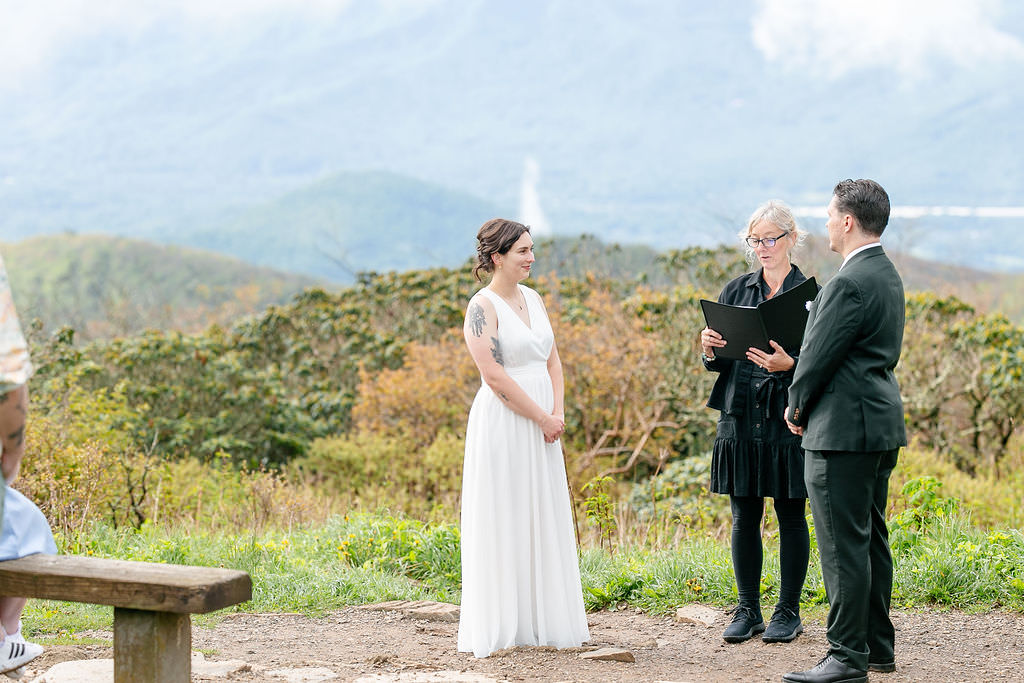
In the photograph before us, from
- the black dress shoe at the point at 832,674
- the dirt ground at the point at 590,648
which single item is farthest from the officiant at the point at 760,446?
the black dress shoe at the point at 832,674

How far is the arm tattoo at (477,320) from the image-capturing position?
15.7ft

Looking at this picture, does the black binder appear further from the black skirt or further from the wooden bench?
the wooden bench

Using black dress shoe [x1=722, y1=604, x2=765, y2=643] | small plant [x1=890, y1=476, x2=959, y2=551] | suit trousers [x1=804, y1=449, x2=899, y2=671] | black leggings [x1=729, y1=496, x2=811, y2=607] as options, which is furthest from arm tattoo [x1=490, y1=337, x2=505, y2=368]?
small plant [x1=890, y1=476, x2=959, y2=551]

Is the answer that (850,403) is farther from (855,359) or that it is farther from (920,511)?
(920,511)

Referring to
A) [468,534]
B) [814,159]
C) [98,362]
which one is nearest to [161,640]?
[468,534]

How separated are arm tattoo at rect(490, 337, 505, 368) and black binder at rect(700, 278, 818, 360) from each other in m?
0.94

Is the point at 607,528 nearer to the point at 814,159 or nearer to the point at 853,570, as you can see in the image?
the point at 853,570

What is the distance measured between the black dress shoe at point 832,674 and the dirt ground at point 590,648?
0.90 feet

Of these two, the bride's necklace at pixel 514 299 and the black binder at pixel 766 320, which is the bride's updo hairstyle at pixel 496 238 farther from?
the black binder at pixel 766 320

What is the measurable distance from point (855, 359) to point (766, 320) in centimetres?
60

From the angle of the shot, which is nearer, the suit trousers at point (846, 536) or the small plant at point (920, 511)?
the suit trousers at point (846, 536)

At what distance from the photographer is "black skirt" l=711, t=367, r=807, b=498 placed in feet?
15.8

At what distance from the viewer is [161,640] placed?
Answer: 3.12 meters

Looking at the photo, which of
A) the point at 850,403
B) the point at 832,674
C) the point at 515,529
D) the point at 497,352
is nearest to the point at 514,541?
the point at 515,529
